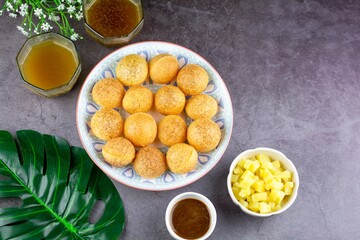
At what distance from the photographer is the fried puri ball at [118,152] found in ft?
5.42

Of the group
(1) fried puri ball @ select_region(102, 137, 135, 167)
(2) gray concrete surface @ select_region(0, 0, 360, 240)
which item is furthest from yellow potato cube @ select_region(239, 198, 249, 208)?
(1) fried puri ball @ select_region(102, 137, 135, 167)

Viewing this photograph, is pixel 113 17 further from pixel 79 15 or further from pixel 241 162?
pixel 241 162

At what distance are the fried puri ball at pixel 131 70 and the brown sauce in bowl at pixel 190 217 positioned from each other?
1.59 ft

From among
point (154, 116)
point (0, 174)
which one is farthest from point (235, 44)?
point (0, 174)

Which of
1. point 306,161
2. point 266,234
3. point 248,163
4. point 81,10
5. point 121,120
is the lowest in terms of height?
point 266,234

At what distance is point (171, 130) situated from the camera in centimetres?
171

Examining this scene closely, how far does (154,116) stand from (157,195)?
12.1 inches

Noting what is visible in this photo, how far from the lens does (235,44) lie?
1967mm

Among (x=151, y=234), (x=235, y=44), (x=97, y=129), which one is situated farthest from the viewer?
(x=235, y=44)

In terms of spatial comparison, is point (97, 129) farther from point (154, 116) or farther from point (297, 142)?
point (297, 142)

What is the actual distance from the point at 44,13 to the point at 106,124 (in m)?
0.61

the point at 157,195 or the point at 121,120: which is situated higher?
the point at 121,120

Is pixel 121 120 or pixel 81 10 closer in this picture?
pixel 121 120

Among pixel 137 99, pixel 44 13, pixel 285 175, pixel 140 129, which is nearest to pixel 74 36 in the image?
pixel 44 13
